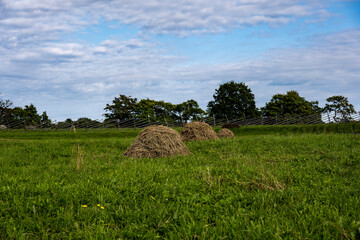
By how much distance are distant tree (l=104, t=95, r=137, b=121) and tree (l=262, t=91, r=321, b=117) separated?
2575 centimetres

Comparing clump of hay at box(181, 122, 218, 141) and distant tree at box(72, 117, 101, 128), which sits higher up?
distant tree at box(72, 117, 101, 128)

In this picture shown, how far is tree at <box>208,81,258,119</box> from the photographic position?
51812 mm

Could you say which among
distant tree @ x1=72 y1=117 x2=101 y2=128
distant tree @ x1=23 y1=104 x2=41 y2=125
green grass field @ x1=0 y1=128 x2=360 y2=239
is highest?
distant tree @ x1=23 y1=104 x2=41 y2=125

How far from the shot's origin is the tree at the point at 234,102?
51812 millimetres

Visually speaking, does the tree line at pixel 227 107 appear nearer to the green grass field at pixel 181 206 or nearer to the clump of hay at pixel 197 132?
the clump of hay at pixel 197 132

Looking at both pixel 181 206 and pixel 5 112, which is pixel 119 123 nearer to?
pixel 5 112

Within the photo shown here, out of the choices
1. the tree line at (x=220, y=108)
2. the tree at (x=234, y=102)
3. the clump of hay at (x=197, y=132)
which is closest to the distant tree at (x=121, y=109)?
the tree line at (x=220, y=108)

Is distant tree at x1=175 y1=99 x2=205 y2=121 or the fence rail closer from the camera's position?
the fence rail

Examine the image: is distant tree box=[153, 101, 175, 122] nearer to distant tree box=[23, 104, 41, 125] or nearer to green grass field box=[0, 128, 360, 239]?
distant tree box=[23, 104, 41, 125]

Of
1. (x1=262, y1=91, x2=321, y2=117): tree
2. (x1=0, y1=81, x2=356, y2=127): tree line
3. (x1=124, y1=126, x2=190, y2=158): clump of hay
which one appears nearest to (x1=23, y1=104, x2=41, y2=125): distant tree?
(x1=0, y1=81, x2=356, y2=127): tree line

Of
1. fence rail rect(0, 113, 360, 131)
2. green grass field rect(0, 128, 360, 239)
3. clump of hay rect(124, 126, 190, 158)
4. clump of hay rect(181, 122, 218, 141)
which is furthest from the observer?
fence rail rect(0, 113, 360, 131)

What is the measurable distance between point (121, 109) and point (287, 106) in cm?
3174

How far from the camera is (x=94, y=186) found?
5.24 metres

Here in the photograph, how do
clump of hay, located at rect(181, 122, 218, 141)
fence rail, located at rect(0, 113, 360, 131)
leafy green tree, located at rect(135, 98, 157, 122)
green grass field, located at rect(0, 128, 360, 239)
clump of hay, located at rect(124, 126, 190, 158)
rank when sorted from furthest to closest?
leafy green tree, located at rect(135, 98, 157, 122)
fence rail, located at rect(0, 113, 360, 131)
clump of hay, located at rect(181, 122, 218, 141)
clump of hay, located at rect(124, 126, 190, 158)
green grass field, located at rect(0, 128, 360, 239)
